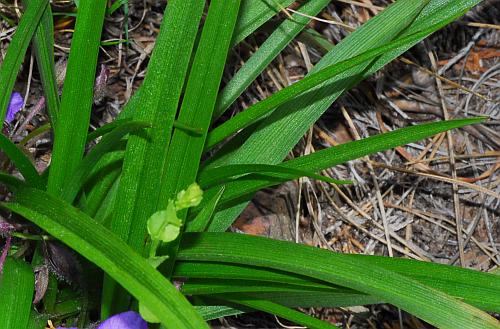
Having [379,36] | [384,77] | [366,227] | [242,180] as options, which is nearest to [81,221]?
[242,180]

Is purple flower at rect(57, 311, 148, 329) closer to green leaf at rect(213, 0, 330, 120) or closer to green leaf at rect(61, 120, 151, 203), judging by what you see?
green leaf at rect(61, 120, 151, 203)

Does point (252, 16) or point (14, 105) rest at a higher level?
point (252, 16)

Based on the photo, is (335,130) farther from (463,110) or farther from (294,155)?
(463,110)

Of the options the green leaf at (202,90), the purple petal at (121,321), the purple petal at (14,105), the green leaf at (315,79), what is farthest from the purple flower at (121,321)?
the purple petal at (14,105)

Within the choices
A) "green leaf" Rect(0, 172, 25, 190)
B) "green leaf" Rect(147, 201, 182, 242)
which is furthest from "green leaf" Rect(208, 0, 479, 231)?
"green leaf" Rect(147, 201, 182, 242)

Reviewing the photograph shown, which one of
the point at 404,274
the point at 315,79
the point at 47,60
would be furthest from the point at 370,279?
the point at 47,60

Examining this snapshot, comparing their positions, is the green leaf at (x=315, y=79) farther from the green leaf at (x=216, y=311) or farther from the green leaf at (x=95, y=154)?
the green leaf at (x=216, y=311)

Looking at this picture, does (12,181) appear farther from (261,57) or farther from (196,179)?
(261,57)
